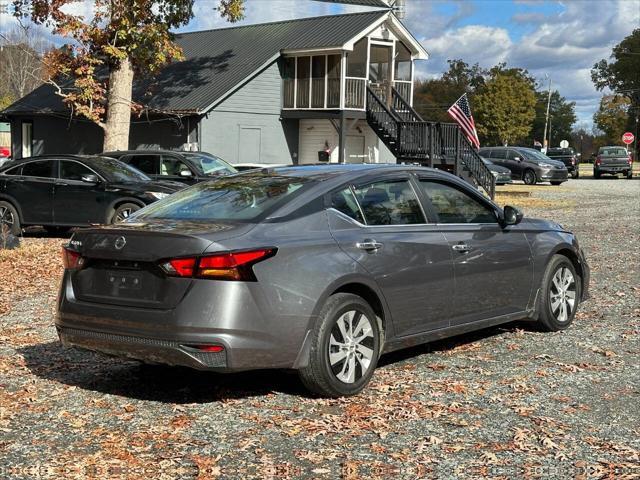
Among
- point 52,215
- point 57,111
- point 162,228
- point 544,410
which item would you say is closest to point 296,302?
point 162,228

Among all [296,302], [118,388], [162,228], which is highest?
[162,228]

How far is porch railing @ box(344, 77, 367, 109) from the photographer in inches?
1270

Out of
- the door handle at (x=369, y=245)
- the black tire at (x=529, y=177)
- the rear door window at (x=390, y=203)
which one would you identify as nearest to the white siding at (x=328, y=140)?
the black tire at (x=529, y=177)

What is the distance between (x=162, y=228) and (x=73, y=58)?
22.0m

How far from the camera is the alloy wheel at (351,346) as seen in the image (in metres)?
5.60

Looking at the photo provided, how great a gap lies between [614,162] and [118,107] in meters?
30.4

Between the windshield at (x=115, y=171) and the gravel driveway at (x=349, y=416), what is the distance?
Result: 25.4 feet

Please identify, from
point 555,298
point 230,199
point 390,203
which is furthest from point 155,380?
point 555,298

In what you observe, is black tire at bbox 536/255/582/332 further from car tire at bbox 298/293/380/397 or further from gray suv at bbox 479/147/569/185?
gray suv at bbox 479/147/569/185

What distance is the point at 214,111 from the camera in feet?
103

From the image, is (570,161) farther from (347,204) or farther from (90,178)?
(347,204)

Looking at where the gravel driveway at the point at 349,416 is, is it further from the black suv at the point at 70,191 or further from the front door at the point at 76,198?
the front door at the point at 76,198

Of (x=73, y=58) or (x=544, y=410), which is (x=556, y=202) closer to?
(x=73, y=58)

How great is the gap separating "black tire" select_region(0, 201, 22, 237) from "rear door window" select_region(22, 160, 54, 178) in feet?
2.21
